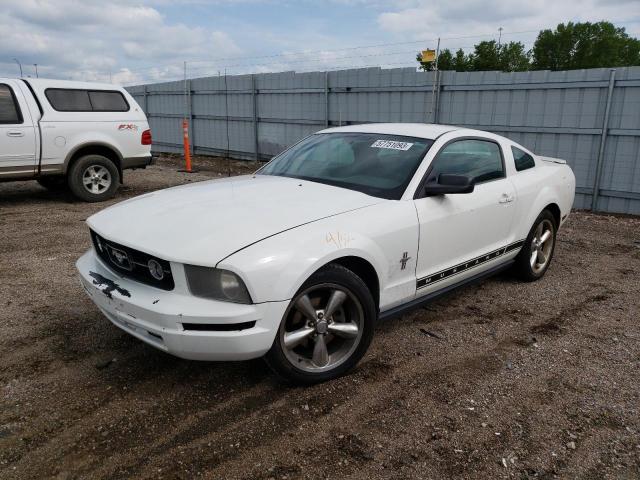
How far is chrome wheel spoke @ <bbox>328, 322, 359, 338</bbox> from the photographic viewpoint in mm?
3139

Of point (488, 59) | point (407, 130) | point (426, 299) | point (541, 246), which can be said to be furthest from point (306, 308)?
point (488, 59)

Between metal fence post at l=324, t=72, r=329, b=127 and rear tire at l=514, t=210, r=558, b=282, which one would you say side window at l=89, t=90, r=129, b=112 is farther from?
rear tire at l=514, t=210, r=558, b=282

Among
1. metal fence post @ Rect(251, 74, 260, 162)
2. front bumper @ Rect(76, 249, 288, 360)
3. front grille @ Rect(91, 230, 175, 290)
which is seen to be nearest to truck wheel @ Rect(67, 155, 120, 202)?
front grille @ Rect(91, 230, 175, 290)

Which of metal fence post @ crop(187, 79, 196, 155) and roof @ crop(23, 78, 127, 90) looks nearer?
roof @ crop(23, 78, 127, 90)

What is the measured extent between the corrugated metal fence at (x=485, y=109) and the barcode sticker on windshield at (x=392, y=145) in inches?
238

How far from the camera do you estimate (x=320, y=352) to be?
10.2ft

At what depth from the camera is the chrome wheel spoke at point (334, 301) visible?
3.05 metres

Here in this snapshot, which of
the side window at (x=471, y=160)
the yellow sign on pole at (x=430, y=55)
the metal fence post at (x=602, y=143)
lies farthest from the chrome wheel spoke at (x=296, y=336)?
the yellow sign on pole at (x=430, y=55)

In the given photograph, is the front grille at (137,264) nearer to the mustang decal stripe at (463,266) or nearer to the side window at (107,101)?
the mustang decal stripe at (463,266)

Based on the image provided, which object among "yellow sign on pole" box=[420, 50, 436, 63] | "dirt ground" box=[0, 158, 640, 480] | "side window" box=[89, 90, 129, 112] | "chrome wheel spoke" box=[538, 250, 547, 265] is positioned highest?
"yellow sign on pole" box=[420, 50, 436, 63]

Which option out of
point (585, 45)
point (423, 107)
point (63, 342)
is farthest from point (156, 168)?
point (585, 45)

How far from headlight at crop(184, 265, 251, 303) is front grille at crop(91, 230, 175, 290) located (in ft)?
0.50

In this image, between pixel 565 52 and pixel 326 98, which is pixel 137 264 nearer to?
pixel 326 98

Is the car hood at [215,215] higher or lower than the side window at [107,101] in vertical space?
lower
